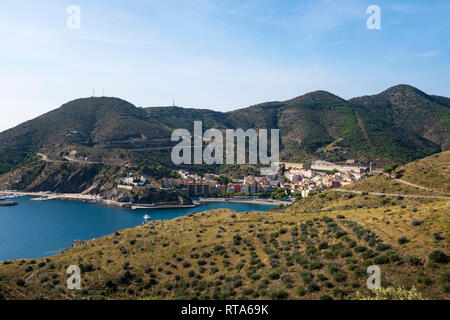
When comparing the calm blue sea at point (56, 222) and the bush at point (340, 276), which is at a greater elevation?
the bush at point (340, 276)

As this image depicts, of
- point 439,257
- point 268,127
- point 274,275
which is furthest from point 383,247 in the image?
point 268,127

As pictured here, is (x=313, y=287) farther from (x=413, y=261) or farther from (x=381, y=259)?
(x=413, y=261)

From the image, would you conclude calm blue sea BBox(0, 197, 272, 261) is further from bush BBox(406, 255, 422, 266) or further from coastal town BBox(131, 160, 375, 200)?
bush BBox(406, 255, 422, 266)

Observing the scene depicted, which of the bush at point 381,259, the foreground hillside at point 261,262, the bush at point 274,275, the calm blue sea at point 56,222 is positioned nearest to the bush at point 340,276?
the foreground hillside at point 261,262

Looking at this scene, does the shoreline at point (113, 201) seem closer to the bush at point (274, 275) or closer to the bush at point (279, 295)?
the bush at point (274, 275)

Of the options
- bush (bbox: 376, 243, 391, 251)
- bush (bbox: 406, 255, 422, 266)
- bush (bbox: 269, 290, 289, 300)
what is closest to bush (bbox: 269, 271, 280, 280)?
bush (bbox: 269, 290, 289, 300)

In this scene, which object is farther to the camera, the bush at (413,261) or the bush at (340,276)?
the bush at (413,261)
